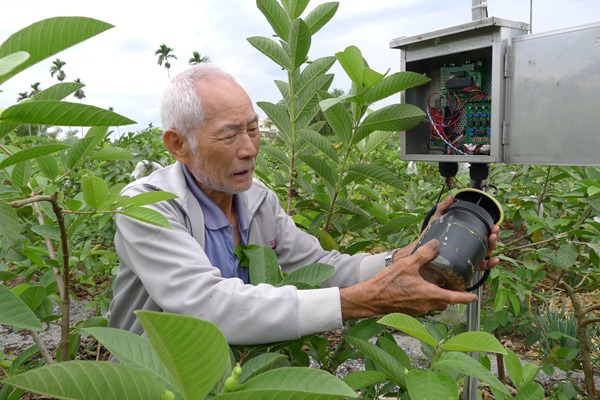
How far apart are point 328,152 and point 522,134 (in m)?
0.56

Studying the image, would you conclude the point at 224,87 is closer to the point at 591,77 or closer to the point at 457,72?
the point at 457,72

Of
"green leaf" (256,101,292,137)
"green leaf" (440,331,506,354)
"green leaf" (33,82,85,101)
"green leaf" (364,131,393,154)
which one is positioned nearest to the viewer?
"green leaf" (440,331,506,354)

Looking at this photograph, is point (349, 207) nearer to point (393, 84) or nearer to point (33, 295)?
point (393, 84)

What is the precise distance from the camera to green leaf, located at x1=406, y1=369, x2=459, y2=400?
35.8 inches

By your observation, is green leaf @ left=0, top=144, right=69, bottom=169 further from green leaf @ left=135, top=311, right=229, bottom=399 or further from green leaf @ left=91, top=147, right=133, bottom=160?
green leaf @ left=91, top=147, right=133, bottom=160

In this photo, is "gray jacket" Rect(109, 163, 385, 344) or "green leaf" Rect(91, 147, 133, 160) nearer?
"gray jacket" Rect(109, 163, 385, 344)

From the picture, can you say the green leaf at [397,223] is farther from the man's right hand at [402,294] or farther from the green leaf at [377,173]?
the man's right hand at [402,294]

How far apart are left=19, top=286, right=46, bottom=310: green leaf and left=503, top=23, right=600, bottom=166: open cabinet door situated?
3.92ft

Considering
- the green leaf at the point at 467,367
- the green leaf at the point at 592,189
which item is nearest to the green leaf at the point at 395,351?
the green leaf at the point at 467,367

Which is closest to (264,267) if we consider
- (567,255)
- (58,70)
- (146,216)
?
(146,216)

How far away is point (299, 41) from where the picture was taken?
170 cm

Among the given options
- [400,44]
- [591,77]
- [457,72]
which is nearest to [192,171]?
[400,44]

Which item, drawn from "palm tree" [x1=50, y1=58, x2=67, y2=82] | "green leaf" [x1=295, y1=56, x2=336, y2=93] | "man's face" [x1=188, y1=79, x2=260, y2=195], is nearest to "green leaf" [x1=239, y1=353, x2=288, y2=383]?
"man's face" [x1=188, y1=79, x2=260, y2=195]

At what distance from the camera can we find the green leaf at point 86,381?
56 centimetres
